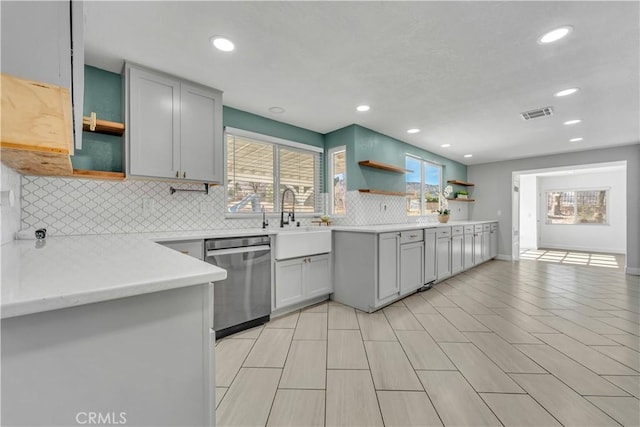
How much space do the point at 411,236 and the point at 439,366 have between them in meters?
1.77

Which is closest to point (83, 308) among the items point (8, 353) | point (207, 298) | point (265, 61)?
point (8, 353)

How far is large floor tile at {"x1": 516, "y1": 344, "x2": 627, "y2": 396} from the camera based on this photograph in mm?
1653

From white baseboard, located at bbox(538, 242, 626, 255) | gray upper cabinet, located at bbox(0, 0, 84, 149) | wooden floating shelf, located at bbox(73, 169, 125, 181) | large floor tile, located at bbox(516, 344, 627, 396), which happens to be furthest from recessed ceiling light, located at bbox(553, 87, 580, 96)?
white baseboard, located at bbox(538, 242, 626, 255)

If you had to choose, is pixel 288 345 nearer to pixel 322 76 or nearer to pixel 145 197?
pixel 145 197

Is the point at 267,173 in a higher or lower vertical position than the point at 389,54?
lower

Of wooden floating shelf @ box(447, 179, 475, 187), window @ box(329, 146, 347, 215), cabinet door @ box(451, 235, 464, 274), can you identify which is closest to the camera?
window @ box(329, 146, 347, 215)

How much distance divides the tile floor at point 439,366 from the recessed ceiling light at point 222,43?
2451 mm

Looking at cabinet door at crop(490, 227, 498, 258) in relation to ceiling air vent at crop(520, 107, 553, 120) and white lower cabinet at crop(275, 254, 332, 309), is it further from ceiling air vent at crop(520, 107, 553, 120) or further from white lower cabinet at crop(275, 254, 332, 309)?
white lower cabinet at crop(275, 254, 332, 309)

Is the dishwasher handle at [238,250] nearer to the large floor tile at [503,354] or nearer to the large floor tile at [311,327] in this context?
the large floor tile at [311,327]

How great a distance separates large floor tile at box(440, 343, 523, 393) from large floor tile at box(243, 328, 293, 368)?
133cm

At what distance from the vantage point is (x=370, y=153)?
4.02 m

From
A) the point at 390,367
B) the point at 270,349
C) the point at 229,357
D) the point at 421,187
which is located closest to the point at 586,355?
the point at 390,367

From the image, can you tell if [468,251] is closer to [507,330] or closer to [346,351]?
[507,330]

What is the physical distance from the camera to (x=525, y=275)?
15.5 feet
